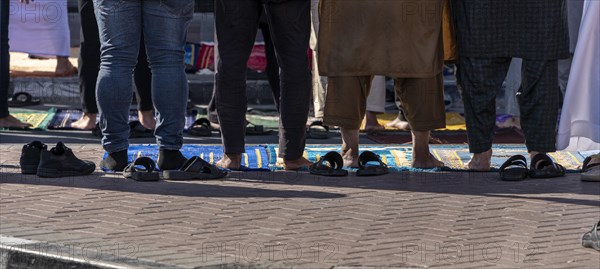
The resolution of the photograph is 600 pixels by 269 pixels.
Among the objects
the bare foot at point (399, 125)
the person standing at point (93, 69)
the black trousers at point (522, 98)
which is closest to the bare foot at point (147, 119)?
the person standing at point (93, 69)

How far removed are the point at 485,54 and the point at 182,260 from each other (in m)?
2.96

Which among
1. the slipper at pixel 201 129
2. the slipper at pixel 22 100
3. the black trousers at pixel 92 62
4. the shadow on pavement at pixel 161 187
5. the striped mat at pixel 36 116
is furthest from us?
the slipper at pixel 22 100

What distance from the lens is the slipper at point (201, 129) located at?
9.67 m

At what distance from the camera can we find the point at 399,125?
33.3 ft

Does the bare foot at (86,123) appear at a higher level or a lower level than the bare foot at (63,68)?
lower

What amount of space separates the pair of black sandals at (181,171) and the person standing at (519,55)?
159 centimetres

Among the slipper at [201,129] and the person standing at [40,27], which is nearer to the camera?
the slipper at [201,129]

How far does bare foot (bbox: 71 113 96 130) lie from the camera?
9922 mm

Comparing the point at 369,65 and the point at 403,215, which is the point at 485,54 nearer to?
the point at 369,65

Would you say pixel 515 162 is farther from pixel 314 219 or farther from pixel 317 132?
pixel 317 132

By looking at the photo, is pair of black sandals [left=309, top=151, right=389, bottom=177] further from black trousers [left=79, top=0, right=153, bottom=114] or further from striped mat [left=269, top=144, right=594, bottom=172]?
black trousers [left=79, top=0, right=153, bottom=114]

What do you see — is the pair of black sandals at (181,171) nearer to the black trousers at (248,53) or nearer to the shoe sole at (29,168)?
the black trousers at (248,53)

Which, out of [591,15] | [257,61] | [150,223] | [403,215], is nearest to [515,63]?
[591,15]

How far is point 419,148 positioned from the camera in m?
7.96
